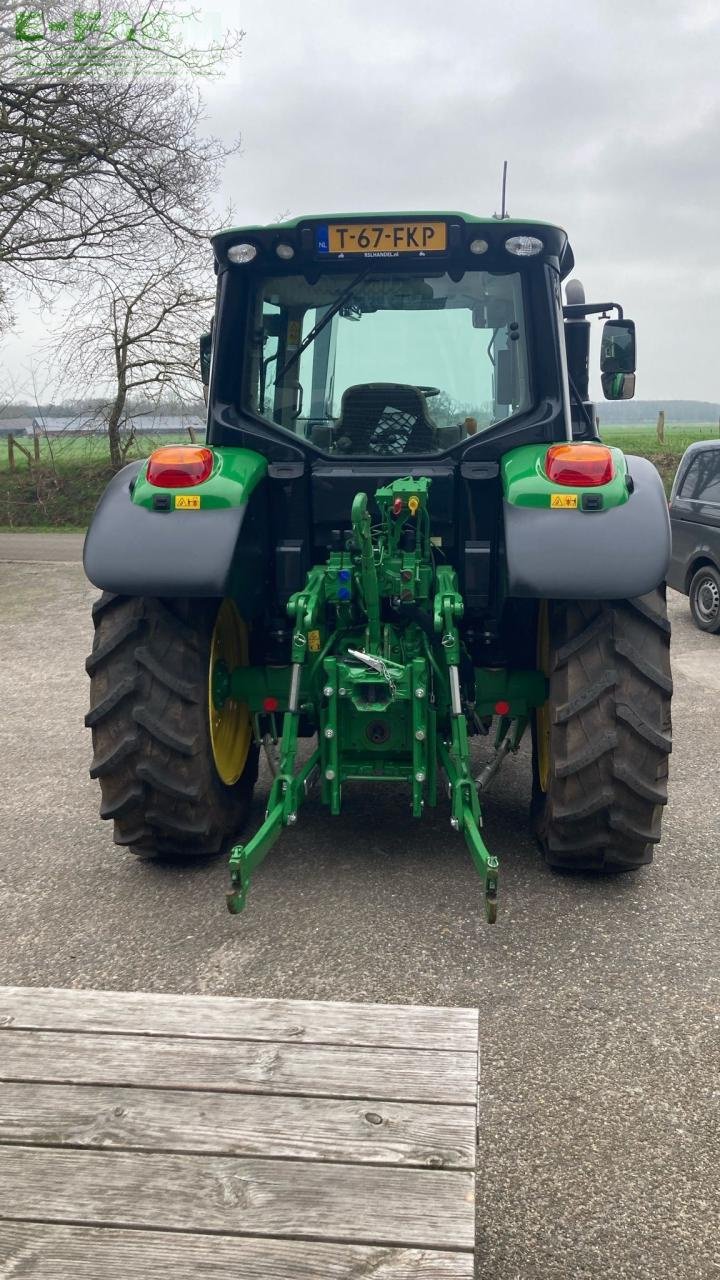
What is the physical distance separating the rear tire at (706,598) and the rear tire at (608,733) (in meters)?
5.56

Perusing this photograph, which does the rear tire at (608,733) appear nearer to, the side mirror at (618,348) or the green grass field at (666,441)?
the side mirror at (618,348)

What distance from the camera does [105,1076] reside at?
1802 mm

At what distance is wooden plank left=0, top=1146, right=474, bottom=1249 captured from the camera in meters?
1.50

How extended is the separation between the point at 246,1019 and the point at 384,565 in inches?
88.6

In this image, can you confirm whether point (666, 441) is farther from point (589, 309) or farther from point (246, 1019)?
point (246, 1019)

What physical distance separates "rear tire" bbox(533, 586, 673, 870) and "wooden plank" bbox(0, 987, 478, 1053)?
176 centimetres

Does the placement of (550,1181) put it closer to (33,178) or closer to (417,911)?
(417,911)

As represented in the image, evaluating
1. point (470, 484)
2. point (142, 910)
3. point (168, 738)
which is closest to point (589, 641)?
point (470, 484)

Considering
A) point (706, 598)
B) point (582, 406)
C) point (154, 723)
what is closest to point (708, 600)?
point (706, 598)

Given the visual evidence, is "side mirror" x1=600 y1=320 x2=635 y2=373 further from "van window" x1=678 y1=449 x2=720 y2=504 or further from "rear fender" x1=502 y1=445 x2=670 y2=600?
"van window" x1=678 y1=449 x2=720 y2=504

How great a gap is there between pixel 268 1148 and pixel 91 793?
3.63m

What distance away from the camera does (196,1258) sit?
1.46 m

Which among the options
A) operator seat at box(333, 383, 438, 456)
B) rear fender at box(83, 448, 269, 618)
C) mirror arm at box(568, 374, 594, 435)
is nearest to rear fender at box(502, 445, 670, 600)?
operator seat at box(333, 383, 438, 456)

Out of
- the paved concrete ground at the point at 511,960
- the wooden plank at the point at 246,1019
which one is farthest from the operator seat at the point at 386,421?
the wooden plank at the point at 246,1019
